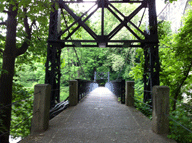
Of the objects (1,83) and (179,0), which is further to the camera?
(179,0)

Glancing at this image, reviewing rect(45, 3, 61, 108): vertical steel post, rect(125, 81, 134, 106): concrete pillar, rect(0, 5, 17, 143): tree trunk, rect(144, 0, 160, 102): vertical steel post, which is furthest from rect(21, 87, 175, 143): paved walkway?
rect(0, 5, 17, 143): tree trunk

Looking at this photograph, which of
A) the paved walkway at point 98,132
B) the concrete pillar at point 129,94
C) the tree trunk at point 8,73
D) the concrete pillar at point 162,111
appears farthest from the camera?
the concrete pillar at point 129,94

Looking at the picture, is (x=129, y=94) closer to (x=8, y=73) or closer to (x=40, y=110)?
(x=40, y=110)

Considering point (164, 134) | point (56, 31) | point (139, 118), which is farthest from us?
point (56, 31)

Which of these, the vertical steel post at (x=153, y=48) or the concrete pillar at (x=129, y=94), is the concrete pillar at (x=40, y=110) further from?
the vertical steel post at (x=153, y=48)

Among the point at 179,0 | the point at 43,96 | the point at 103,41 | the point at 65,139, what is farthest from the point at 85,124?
the point at 179,0

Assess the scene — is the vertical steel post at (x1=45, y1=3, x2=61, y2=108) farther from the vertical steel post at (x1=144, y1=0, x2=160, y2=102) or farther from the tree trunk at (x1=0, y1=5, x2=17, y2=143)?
the vertical steel post at (x1=144, y1=0, x2=160, y2=102)

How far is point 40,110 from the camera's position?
9.95ft

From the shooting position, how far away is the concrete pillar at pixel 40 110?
298cm

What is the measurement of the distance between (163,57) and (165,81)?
1065 millimetres

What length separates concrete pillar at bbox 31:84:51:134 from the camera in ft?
9.76

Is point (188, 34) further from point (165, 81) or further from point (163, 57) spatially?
point (165, 81)

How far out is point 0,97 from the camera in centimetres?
527

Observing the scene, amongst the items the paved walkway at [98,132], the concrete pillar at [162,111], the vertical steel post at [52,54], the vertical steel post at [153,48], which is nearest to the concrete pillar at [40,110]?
the paved walkway at [98,132]
